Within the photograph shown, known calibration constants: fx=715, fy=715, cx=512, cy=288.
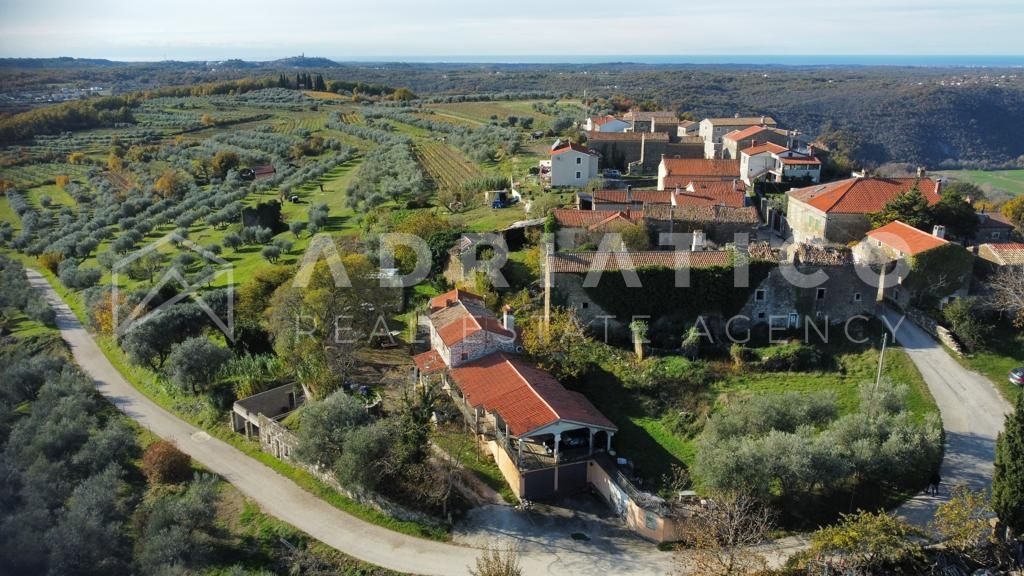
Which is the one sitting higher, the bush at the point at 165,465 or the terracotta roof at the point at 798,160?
the terracotta roof at the point at 798,160

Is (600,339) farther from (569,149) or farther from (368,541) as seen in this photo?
(569,149)

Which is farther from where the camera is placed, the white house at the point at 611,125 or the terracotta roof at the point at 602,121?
the terracotta roof at the point at 602,121

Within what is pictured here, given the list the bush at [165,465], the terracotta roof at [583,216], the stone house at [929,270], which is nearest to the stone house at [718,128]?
the terracotta roof at [583,216]

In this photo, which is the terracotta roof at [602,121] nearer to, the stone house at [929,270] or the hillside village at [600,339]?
the hillside village at [600,339]

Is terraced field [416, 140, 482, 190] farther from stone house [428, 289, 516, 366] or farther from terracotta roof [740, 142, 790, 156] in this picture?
stone house [428, 289, 516, 366]

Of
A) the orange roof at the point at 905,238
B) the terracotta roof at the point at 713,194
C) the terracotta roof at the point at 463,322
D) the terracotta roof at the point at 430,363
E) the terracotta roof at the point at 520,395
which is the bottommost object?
the terracotta roof at the point at 430,363

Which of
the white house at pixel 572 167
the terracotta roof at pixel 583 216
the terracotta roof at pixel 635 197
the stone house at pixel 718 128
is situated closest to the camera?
the terracotta roof at pixel 583 216

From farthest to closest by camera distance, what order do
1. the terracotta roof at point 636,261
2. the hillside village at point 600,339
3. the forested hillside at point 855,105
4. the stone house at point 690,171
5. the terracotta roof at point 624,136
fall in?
the forested hillside at point 855,105
the terracotta roof at point 624,136
the stone house at point 690,171
the terracotta roof at point 636,261
the hillside village at point 600,339
